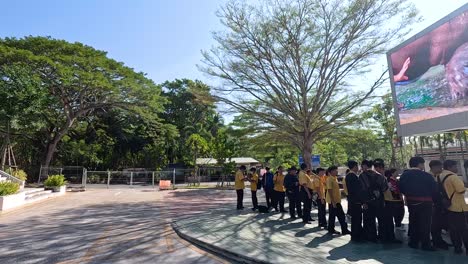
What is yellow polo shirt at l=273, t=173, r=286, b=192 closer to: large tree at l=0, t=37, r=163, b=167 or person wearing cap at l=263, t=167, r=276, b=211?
person wearing cap at l=263, t=167, r=276, b=211

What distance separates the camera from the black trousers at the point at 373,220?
7.16 metres

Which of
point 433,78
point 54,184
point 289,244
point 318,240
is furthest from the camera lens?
point 54,184

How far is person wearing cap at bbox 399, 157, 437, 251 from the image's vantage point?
622 cm

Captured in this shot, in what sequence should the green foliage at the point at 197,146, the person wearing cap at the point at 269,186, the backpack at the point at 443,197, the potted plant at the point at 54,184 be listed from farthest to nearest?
the green foliage at the point at 197,146 < the potted plant at the point at 54,184 < the person wearing cap at the point at 269,186 < the backpack at the point at 443,197

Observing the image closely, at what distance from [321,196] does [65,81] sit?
22800mm

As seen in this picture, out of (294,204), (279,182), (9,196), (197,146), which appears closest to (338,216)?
(294,204)

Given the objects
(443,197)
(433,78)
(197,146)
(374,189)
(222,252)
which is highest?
(197,146)

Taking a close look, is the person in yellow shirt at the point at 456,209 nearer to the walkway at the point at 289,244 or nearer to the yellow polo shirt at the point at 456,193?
the yellow polo shirt at the point at 456,193

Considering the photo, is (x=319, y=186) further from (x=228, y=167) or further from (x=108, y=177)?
(x=108, y=177)

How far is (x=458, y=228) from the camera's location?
601 cm

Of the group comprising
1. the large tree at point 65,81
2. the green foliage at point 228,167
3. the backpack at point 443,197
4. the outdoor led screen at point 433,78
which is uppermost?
the large tree at point 65,81

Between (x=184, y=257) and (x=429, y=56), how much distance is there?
10.5 meters

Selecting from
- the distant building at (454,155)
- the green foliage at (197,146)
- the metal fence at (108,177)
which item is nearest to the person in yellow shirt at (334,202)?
the distant building at (454,155)

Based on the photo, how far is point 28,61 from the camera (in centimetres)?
2431
